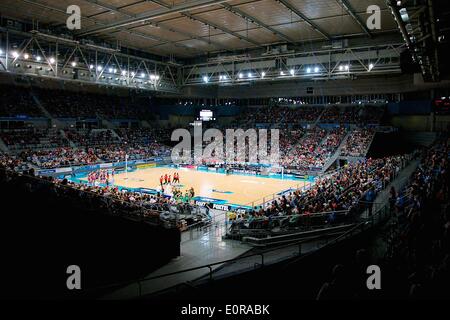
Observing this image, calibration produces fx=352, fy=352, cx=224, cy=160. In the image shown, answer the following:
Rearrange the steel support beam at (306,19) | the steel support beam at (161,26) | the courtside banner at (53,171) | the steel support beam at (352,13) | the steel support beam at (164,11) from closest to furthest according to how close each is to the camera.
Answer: the steel support beam at (164,11)
the steel support beam at (352,13)
the steel support beam at (161,26)
the steel support beam at (306,19)
the courtside banner at (53,171)

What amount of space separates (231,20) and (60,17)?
12.0m

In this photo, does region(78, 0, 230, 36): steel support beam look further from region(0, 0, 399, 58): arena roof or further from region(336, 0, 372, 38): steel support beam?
region(336, 0, 372, 38): steel support beam

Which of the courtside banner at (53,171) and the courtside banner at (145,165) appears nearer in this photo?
the courtside banner at (53,171)

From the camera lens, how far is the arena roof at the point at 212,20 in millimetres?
21656

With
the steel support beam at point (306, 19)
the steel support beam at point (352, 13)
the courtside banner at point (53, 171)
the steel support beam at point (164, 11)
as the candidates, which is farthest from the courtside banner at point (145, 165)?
the steel support beam at point (352, 13)

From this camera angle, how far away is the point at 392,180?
18.7 metres

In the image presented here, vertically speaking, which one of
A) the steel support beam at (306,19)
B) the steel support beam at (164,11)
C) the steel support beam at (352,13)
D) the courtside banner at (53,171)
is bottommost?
the courtside banner at (53,171)

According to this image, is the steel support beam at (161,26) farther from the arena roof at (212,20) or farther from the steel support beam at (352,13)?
the steel support beam at (352,13)

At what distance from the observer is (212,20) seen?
25.2 m

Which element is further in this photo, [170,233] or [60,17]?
[60,17]

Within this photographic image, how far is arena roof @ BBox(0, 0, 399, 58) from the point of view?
853 inches

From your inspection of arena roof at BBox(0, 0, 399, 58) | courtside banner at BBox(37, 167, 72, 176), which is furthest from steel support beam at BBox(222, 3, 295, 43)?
courtside banner at BBox(37, 167, 72, 176)

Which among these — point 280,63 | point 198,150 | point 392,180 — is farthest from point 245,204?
point 198,150
